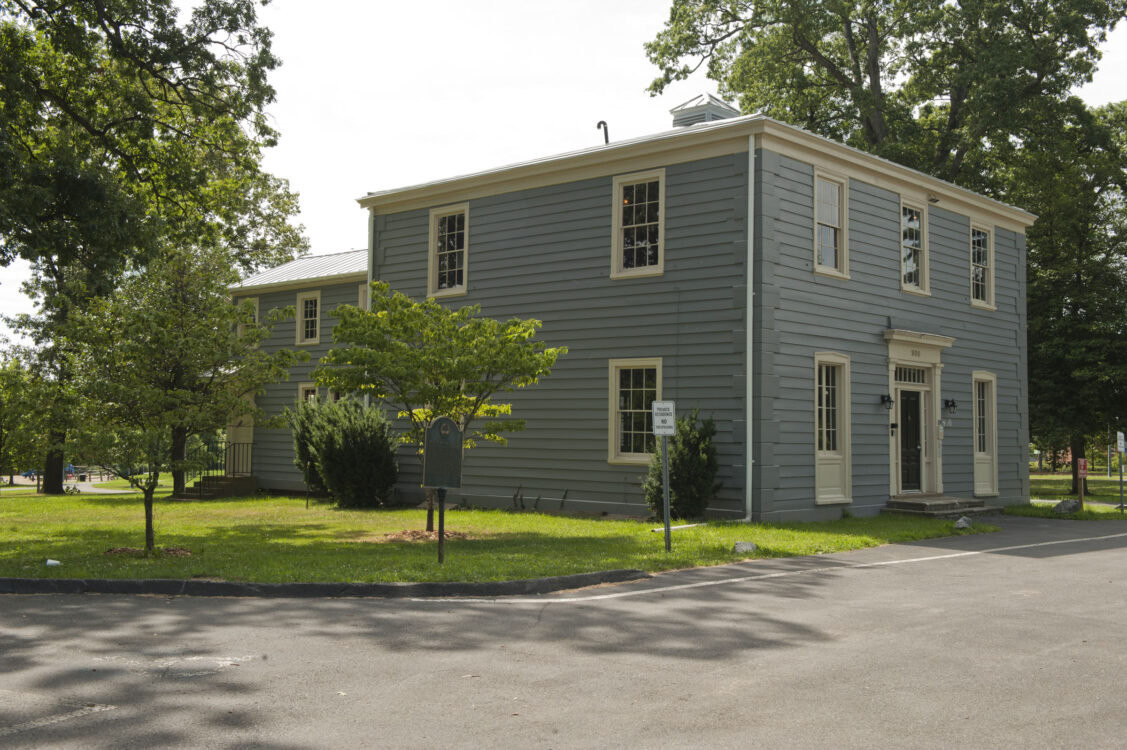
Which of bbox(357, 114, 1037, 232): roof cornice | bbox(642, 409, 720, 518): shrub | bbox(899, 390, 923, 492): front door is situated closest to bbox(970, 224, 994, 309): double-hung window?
bbox(357, 114, 1037, 232): roof cornice

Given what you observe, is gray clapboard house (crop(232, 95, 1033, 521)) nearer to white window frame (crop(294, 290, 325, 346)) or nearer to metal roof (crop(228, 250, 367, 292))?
metal roof (crop(228, 250, 367, 292))

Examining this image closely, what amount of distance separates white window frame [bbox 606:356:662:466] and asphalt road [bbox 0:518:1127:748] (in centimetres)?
833

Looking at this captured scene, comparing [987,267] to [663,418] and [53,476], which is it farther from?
[53,476]

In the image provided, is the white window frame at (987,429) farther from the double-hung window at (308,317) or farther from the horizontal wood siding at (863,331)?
the double-hung window at (308,317)

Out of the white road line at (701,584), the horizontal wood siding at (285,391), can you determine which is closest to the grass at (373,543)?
the white road line at (701,584)

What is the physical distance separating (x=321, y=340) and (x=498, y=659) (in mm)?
22457

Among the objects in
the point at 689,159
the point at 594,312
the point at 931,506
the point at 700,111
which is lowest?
the point at 931,506

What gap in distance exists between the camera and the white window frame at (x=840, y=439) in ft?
59.7

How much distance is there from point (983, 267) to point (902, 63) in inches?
492

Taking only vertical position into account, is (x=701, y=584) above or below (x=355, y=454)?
below

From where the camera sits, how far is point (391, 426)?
74.0ft

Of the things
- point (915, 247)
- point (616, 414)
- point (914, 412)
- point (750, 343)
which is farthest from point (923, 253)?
point (616, 414)

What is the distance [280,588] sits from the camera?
9820 mm

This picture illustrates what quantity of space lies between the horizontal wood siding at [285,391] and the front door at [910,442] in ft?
48.2
